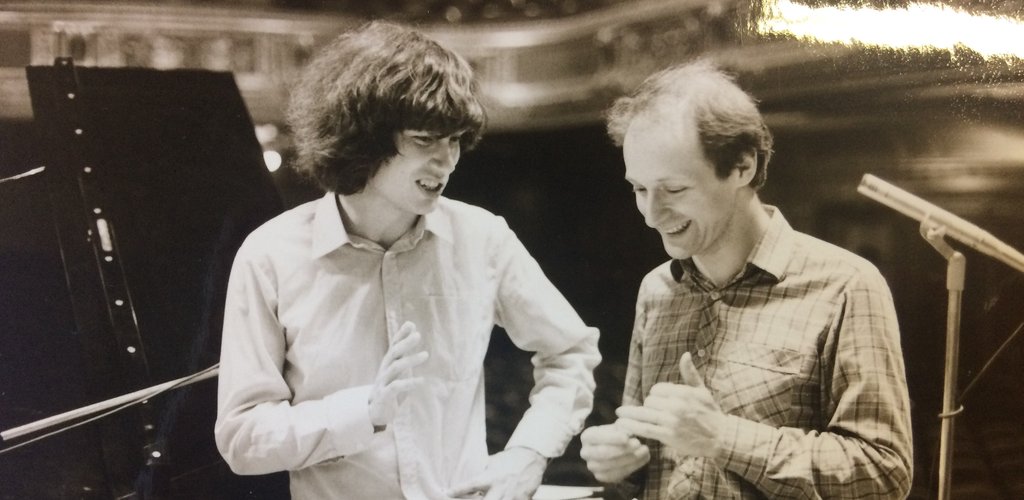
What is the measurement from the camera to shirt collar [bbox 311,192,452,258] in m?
1.63

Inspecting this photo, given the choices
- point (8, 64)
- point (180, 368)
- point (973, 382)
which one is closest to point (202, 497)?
point (180, 368)

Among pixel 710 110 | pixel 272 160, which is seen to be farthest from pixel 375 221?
pixel 710 110

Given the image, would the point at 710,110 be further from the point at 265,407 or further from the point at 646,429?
the point at 265,407

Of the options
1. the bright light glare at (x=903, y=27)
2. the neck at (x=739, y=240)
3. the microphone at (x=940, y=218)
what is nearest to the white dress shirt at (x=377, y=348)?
the neck at (x=739, y=240)

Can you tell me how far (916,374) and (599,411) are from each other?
67 cm

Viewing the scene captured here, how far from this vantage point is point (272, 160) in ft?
5.80

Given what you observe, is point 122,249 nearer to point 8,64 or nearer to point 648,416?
point 8,64

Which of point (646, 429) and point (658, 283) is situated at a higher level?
point (658, 283)

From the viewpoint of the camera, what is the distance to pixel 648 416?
5.05ft

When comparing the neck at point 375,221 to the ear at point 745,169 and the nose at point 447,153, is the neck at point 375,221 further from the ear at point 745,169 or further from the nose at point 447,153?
the ear at point 745,169

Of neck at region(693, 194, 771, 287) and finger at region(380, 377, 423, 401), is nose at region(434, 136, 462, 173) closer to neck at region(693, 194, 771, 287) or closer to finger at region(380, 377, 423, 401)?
finger at region(380, 377, 423, 401)

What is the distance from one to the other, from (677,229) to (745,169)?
191 millimetres

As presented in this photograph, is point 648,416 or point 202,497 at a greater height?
point 648,416

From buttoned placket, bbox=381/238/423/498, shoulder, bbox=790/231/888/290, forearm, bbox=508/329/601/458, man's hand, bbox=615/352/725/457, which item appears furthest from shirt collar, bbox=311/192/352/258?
shoulder, bbox=790/231/888/290
